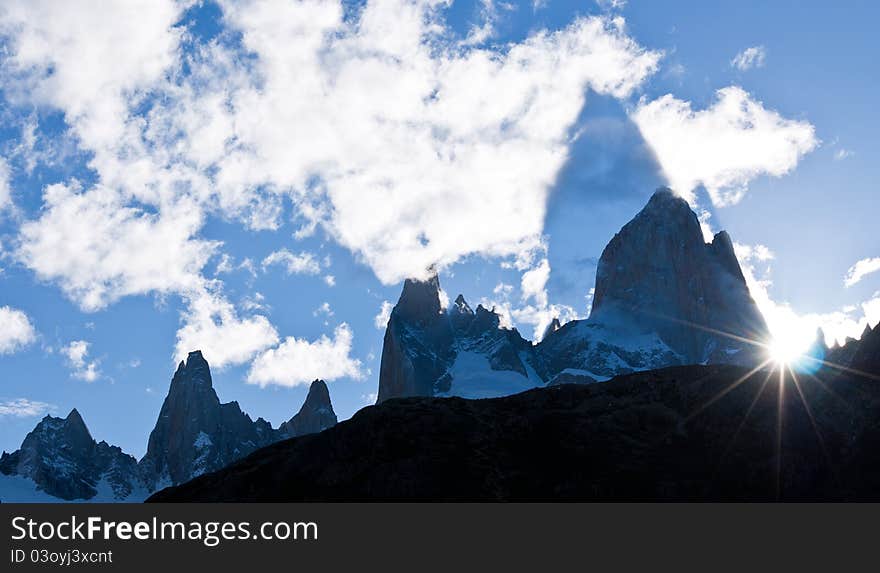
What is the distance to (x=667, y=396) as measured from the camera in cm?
7019

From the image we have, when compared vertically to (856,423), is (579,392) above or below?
above

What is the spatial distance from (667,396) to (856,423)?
46.2 ft

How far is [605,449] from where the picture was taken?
6341 cm

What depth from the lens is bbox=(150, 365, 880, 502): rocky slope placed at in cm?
5825

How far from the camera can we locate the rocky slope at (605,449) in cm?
5825
